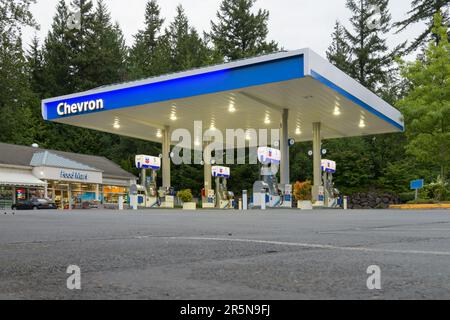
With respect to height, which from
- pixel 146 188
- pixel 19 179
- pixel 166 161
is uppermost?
pixel 166 161

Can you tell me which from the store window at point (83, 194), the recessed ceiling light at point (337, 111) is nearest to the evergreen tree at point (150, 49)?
the store window at point (83, 194)

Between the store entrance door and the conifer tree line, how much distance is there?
10.3 m

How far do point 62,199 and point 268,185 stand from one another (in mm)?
22354

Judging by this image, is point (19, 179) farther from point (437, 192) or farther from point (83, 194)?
point (437, 192)

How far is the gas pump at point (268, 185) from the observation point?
26281mm

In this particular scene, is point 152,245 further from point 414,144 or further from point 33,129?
point 33,129

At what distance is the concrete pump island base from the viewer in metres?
21.3

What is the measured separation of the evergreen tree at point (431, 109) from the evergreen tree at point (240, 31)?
972 inches

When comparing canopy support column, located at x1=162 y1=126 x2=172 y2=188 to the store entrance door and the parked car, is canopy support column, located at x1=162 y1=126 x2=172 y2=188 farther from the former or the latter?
the store entrance door

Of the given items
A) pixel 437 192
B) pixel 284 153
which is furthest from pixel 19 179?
pixel 437 192

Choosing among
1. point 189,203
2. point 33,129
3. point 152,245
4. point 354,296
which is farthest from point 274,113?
point 33,129

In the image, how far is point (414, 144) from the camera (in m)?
29.3

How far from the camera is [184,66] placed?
167ft

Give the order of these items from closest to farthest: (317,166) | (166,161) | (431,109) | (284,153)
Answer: (284,153), (431,109), (317,166), (166,161)
